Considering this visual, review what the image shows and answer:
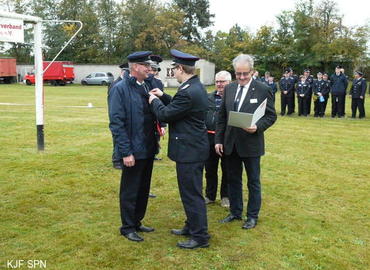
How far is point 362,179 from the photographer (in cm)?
748

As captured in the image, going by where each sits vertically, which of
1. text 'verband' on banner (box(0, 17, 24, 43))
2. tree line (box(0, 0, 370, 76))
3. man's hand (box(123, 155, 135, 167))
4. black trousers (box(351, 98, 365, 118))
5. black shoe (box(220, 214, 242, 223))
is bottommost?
black shoe (box(220, 214, 242, 223))

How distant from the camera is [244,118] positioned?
464 cm

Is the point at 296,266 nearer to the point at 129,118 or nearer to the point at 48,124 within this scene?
the point at 129,118

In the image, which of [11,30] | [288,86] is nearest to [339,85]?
[288,86]

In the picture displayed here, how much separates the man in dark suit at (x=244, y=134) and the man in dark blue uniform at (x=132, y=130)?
3.25ft

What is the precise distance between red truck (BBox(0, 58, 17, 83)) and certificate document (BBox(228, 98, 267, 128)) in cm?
4495

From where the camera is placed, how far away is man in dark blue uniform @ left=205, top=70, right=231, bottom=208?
5805 mm

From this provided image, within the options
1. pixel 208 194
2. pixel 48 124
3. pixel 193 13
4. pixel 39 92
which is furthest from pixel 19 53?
pixel 208 194

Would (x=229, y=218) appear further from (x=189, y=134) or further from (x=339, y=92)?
(x=339, y=92)

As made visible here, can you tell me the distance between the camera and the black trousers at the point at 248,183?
5140 mm

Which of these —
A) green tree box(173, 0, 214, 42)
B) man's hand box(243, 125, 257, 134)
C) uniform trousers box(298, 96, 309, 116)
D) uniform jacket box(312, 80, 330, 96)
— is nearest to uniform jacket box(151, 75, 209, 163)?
man's hand box(243, 125, 257, 134)

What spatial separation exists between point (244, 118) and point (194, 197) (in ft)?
3.36

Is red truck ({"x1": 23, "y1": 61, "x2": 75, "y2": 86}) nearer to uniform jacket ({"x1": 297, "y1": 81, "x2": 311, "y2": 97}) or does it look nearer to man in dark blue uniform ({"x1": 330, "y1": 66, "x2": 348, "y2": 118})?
uniform jacket ({"x1": 297, "y1": 81, "x2": 311, "y2": 97})

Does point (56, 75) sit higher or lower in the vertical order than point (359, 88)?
higher
